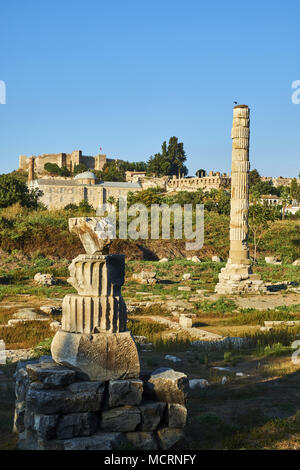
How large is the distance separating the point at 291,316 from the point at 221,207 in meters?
35.9

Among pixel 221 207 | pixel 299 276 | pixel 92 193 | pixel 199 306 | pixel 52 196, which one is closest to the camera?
pixel 199 306

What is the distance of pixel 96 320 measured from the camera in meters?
5.64

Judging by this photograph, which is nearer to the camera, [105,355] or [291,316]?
[105,355]

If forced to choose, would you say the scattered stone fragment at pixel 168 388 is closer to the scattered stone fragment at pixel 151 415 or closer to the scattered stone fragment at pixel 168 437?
the scattered stone fragment at pixel 151 415

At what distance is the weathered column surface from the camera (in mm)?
5461

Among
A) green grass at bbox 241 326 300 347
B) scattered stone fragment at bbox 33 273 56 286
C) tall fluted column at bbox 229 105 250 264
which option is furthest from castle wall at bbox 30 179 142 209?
green grass at bbox 241 326 300 347

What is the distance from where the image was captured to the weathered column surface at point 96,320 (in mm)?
5461

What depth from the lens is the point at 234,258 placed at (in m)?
21.2

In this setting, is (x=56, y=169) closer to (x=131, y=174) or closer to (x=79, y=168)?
(x=79, y=168)

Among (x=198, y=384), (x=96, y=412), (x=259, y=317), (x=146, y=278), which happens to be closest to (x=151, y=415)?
(x=96, y=412)

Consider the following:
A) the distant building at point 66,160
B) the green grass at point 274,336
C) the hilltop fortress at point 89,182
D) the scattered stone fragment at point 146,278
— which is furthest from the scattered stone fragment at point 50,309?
the distant building at point 66,160
